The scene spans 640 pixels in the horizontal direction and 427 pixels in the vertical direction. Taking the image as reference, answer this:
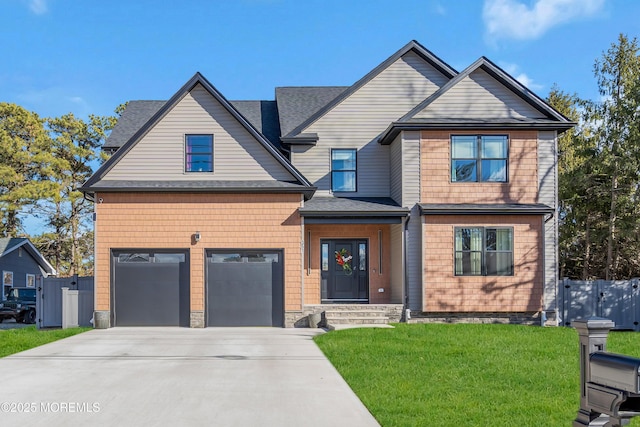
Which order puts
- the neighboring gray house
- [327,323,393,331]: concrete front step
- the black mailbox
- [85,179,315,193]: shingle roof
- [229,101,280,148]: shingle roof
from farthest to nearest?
1. the neighboring gray house
2. [229,101,280,148]: shingle roof
3. [85,179,315,193]: shingle roof
4. [327,323,393,331]: concrete front step
5. the black mailbox

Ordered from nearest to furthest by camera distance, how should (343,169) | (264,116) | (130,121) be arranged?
(343,169)
(130,121)
(264,116)

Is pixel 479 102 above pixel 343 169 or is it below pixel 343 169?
above

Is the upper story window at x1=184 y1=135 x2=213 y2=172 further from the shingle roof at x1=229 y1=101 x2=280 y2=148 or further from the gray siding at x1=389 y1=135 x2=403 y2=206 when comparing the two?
the gray siding at x1=389 y1=135 x2=403 y2=206

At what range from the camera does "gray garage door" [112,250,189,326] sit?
58.0ft

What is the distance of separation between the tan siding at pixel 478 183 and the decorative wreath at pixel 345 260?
3348 mm

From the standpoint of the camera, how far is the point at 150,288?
1778 cm

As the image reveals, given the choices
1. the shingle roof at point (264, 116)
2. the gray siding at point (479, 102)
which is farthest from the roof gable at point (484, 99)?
the shingle roof at point (264, 116)

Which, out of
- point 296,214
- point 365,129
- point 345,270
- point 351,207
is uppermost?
point 365,129

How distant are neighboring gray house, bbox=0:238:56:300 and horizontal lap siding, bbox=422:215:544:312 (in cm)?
2022

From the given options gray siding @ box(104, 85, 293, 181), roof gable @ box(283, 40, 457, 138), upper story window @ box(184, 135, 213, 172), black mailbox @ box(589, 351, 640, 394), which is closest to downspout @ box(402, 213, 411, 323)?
gray siding @ box(104, 85, 293, 181)

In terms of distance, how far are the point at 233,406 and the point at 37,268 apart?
98.5 ft

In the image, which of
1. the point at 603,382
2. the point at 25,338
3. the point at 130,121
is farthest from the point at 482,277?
the point at 130,121

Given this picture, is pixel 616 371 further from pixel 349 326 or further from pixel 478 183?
pixel 478 183

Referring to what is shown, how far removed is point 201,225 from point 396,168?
6.34m
